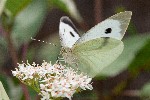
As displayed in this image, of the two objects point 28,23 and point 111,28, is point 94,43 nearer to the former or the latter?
point 111,28

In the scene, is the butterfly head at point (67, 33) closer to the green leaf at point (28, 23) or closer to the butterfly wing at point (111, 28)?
the butterfly wing at point (111, 28)

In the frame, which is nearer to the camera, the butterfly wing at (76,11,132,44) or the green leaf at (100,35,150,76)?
the butterfly wing at (76,11,132,44)

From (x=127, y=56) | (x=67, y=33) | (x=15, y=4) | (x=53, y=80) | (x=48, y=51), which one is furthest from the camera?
(x=48, y=51)

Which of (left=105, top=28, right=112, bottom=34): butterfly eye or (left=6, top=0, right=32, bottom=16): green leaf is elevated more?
(left=6, top=0, right=32, bottom=16): green leaf

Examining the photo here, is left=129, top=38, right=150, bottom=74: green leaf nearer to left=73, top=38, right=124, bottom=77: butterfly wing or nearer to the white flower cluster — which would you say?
left=73, top=38, right=124, bottom=77: butterfly wing

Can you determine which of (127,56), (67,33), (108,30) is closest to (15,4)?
(67,33)

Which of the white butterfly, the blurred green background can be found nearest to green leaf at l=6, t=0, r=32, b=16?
the blurred green background

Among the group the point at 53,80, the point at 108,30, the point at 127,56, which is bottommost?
the point at 53,80
